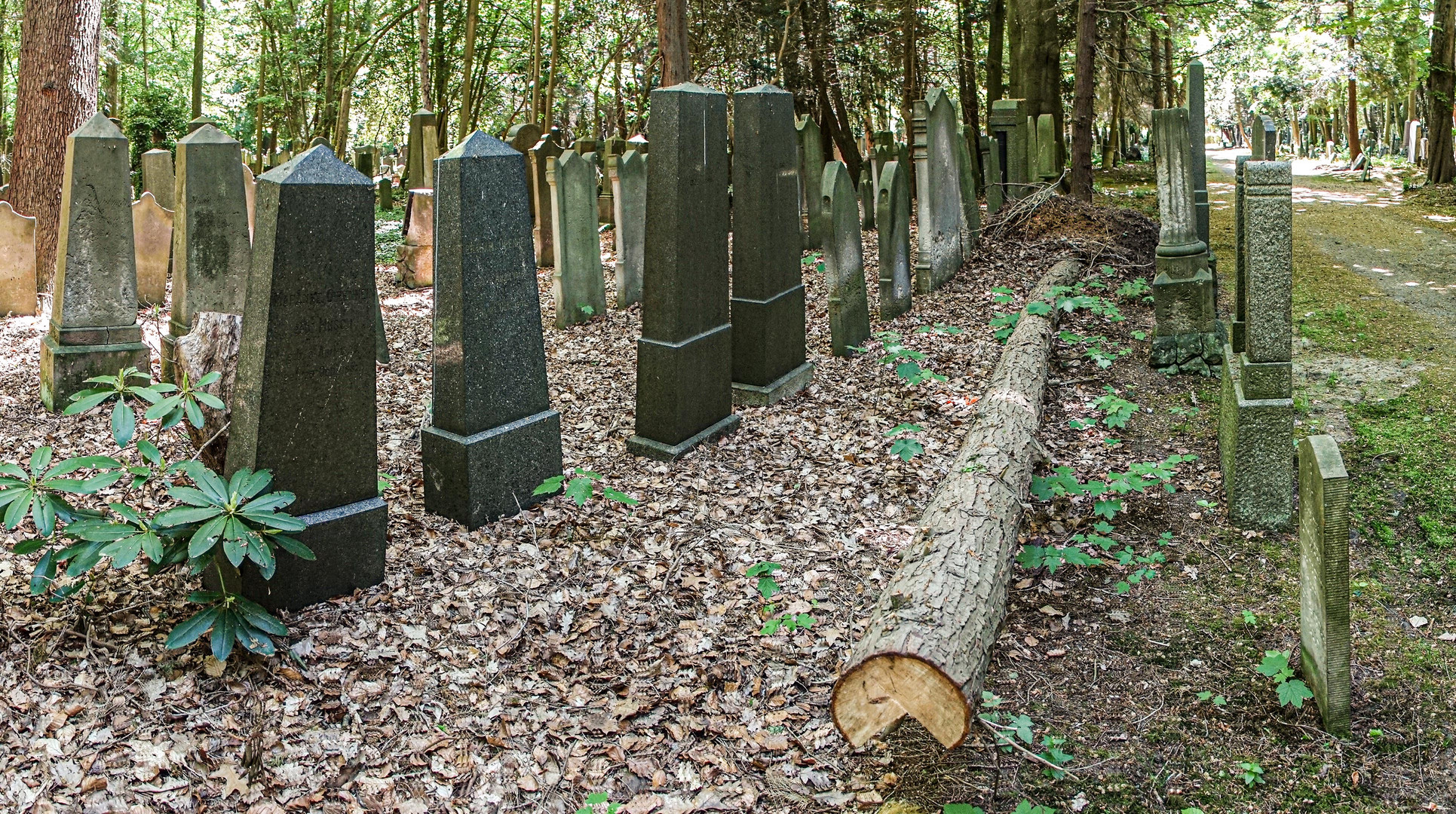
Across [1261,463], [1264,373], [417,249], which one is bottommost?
[1261,463]

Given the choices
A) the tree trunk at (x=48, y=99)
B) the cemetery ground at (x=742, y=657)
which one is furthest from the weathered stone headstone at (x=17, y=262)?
the cemetery ground at (x=742, y=657)

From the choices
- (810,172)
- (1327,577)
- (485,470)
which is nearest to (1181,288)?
(1327,577)

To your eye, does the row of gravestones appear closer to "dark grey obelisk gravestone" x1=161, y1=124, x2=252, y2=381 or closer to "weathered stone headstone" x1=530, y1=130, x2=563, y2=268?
"dark grey obelisk gravestone" x1=161, y1=124, x2=252, y2=381

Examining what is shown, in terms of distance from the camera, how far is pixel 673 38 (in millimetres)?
11547

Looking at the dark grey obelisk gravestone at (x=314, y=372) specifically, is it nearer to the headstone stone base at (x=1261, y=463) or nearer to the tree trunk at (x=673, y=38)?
the headstone stone base at (x=1261, y=463)

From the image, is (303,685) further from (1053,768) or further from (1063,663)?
(1063,663)

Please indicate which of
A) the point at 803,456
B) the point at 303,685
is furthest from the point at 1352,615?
the point at 303,685

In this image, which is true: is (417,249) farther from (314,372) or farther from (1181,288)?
(1181,288)

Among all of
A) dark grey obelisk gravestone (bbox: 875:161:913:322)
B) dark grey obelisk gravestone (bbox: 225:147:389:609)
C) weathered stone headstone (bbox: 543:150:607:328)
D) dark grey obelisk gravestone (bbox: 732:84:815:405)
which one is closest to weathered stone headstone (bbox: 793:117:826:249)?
dark grey obelisk gravestone (bbox: 875:161:913:322)

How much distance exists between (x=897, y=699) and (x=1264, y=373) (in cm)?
254

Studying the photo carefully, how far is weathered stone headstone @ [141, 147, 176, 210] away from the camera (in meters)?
8.80

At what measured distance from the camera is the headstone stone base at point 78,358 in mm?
5918

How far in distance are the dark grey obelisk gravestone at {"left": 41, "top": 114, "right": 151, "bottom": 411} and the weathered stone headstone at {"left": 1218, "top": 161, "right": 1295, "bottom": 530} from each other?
6138 millimetres

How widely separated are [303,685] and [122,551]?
0.70m
